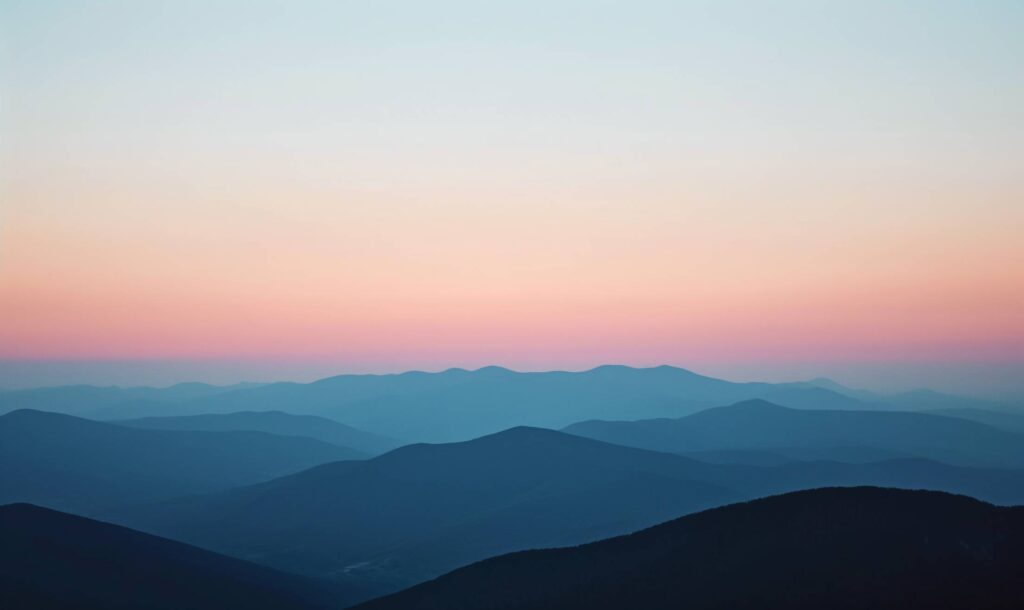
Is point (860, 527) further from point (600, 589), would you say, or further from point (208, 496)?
point (208, 496)

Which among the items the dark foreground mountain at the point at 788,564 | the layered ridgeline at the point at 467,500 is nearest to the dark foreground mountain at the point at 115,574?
the dark foreground mountain at the point at 788,564

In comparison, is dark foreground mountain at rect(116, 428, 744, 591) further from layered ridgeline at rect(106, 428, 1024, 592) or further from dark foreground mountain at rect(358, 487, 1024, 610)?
dark foreground mountain at rect(358, 487, 1024, 610)

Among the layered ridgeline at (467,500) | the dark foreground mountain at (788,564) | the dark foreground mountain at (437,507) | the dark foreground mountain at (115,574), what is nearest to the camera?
the dark foreground mountain at (788,564)

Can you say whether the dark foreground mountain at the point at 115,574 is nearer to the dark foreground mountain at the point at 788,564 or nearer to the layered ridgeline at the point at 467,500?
the dark foreground mountain at the point at 788,564

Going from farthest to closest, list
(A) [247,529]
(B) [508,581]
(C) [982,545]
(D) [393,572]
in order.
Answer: (A) [247,529] < (D) [393,572] < (B) [508,581] < (C) [982,545]

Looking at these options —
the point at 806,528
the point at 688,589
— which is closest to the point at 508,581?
the point at 688,589

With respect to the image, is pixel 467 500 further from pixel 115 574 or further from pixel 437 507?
pixel 115 574

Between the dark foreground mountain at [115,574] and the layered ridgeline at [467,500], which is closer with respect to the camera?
the dark foreground mountain at [115,574]
